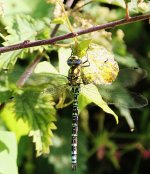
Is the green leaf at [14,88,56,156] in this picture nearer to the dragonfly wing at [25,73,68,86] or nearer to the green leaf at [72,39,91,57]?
the dragonfly wing at [25,73,68,86]

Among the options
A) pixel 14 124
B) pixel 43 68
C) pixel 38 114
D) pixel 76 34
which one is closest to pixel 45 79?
pixel 43 68

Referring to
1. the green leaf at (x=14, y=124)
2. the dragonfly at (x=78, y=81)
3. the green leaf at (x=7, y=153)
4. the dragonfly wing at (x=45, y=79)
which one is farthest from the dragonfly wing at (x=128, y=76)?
the green leaf at (x=7, y=153)

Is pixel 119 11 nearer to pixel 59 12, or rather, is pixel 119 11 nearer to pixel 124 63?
pixel 124 63

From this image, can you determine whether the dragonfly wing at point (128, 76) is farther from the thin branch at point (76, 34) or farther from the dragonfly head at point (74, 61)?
the thin branch at point (76, 34)

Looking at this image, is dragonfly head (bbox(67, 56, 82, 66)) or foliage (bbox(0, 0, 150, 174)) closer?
dragonfly head (bbox(67, 56, 82, 66))

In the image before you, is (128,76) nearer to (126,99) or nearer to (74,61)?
(126,99)

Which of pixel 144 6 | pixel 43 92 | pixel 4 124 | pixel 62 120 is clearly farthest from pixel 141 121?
pixel 144 6

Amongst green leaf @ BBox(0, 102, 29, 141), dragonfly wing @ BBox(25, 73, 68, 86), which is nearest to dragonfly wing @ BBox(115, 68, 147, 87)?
dragonfly wing @ BBox(25, 73, 68, 86)

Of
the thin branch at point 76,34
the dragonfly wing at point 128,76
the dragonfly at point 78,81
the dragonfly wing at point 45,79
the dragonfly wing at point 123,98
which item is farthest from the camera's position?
the dragonfly wing at point 128,76
